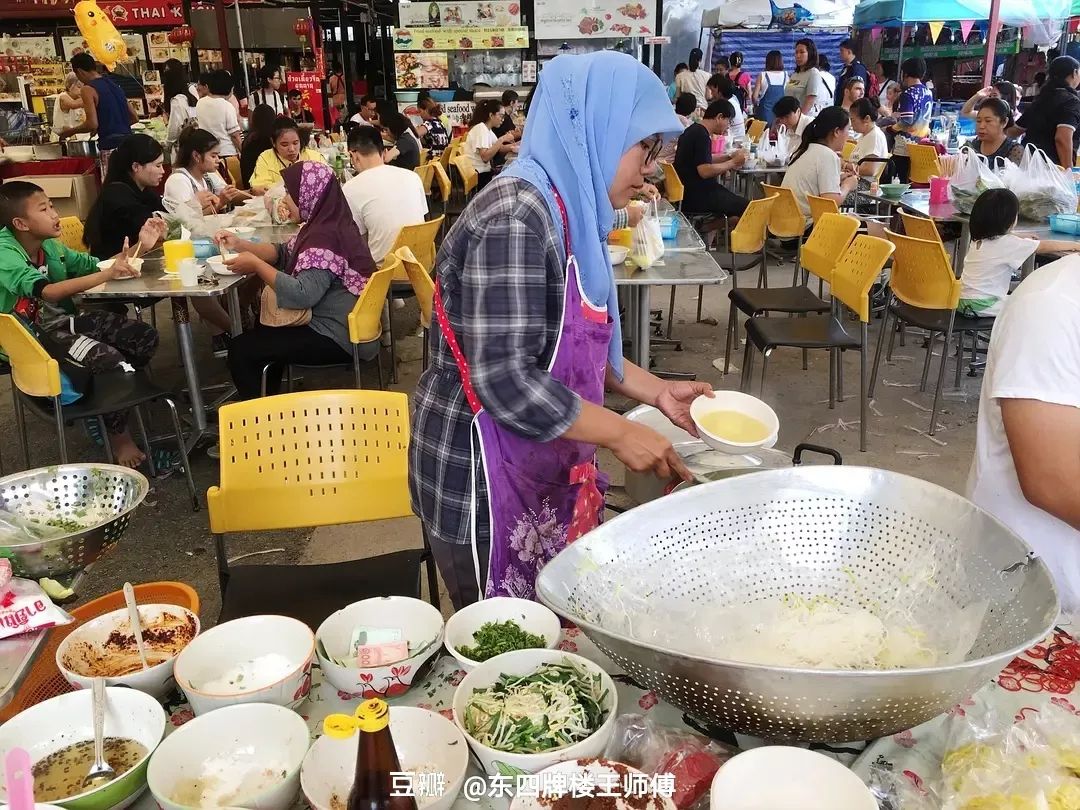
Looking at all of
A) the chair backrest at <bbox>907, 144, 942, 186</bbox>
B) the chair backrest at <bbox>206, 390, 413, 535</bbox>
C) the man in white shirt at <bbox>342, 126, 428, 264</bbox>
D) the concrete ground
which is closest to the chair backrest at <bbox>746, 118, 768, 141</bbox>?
the chair backrest at <bbox>907, 144, 942, 186</bbox>

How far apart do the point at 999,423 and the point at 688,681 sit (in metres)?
1.05

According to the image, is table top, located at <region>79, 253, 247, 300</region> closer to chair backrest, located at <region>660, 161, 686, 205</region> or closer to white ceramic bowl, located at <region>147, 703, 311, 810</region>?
white ceramic bowl, located at <region>147, 703, 311, 810</region>

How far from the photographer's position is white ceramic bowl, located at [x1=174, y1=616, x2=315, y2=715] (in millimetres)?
1108

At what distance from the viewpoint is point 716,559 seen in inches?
48.4

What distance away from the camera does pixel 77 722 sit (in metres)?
1.09

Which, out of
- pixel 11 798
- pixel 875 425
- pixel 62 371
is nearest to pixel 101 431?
pixel 62 371

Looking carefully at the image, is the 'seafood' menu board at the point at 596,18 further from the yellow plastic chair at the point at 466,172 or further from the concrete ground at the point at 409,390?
the concrete ground at the point at 409,390

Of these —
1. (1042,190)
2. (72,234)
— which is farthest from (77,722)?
(1042,190)

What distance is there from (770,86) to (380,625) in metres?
11.2

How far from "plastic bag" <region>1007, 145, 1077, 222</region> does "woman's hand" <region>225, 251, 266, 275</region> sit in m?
3.94

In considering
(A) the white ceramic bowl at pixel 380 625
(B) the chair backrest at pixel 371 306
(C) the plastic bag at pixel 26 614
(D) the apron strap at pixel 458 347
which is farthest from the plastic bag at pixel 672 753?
(B) the chair backrest at pixel 371 306

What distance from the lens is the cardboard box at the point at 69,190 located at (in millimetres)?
7516

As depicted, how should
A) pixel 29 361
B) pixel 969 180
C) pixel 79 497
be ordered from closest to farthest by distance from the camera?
pixel 79 497 < pixel 29 361 < pixel 969 180

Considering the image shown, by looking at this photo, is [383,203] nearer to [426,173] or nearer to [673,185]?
[426,173]
